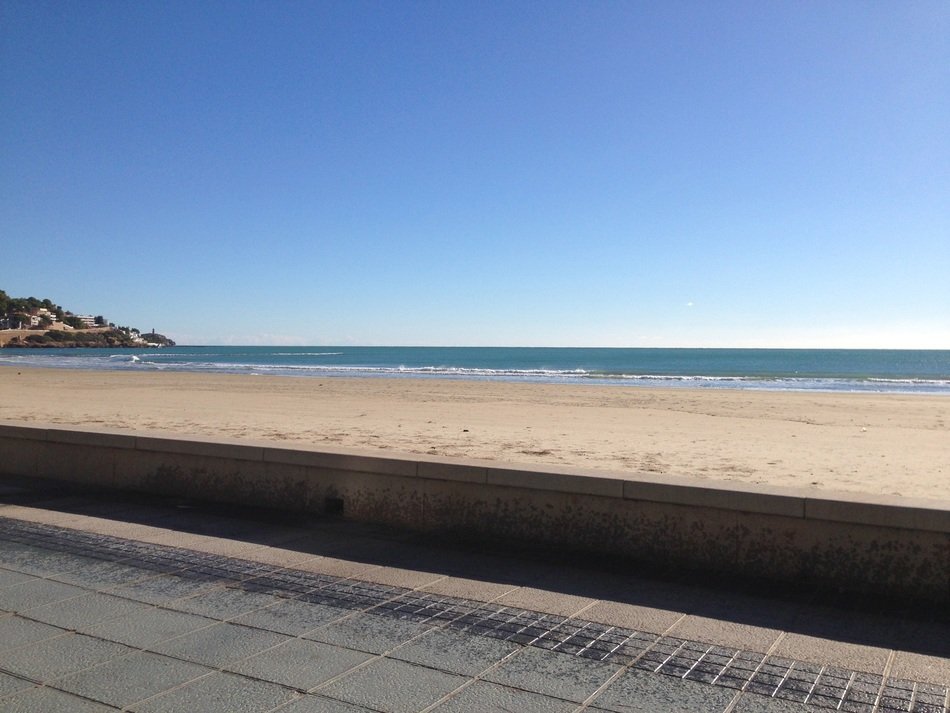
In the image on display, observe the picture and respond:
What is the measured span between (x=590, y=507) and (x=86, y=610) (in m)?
2.83

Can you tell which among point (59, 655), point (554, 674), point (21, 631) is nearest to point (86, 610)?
point (21, 631)

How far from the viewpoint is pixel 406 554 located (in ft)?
16.1

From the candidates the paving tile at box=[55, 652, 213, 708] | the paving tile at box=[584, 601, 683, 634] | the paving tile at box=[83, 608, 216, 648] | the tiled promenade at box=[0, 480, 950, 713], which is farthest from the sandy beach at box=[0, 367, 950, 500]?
the paving tile at box=[55, 652, 213, 708]

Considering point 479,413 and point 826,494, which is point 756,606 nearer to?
point 826,494

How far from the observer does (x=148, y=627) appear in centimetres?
362

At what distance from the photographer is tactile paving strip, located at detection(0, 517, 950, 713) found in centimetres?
296

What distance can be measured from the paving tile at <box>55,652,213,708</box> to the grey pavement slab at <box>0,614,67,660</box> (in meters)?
0.51

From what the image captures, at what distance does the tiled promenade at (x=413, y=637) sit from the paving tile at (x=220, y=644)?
0.5 inches

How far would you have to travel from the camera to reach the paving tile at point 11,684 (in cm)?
293

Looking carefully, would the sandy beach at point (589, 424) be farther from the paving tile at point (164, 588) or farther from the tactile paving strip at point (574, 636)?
the paving tile at point (164, 588)

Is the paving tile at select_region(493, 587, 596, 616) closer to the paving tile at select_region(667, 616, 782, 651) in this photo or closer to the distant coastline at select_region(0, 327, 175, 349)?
the paving tile at select_region(667, 616, 782, 651)

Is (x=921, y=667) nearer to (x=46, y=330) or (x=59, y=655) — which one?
(x=59, y=655)

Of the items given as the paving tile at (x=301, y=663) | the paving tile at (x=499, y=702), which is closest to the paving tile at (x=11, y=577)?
the paving tile at (x=301, y=663)

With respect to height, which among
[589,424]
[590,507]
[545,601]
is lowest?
[589,424]
